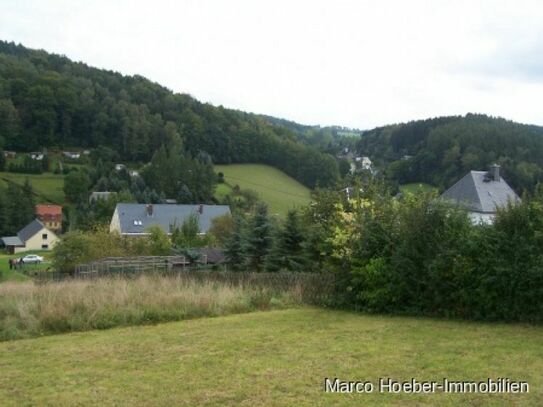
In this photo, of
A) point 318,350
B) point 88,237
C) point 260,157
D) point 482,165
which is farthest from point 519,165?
point 318,350

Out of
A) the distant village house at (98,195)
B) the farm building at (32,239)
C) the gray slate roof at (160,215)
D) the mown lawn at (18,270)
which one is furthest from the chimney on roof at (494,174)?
the farm building at (32,239)

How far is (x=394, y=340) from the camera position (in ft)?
29.8

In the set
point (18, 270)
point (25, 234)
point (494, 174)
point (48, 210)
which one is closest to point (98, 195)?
point (48, 210)

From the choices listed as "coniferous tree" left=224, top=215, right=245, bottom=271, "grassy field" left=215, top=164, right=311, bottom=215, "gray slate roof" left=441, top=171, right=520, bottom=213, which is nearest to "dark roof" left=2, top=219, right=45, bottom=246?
"grassy field" left=215, top=164, right=311, bottom=215

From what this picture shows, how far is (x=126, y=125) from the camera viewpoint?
109 m

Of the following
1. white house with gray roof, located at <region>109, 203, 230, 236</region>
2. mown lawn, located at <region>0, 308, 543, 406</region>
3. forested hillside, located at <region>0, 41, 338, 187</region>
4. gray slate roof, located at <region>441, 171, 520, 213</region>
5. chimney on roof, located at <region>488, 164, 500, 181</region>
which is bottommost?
mown lawn, located at <region>0, 308, 543, 406</region>

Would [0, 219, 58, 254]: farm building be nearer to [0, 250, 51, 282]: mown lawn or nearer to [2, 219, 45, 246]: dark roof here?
[2, 219, 45, 246]: dark roof

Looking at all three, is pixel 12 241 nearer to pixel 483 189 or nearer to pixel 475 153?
pixel 483 189

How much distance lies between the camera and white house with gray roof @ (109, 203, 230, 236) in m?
62.2

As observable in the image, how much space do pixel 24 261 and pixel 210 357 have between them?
53.7 m

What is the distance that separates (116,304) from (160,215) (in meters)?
54.5

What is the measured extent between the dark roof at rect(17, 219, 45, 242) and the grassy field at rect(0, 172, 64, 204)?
10.2 m

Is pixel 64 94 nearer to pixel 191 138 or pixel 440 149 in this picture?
pixel 191 138

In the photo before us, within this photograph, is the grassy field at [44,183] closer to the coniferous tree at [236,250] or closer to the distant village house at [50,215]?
the distant village house at [50,215]
